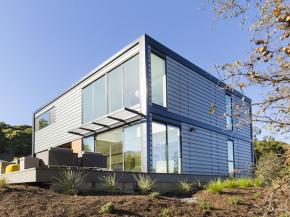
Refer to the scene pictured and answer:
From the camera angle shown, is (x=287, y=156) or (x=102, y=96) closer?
(x=287, y=156)

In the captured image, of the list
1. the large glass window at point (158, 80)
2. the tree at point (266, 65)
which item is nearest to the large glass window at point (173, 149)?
the large glass window at point (158, 80)

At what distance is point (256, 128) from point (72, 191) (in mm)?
5453

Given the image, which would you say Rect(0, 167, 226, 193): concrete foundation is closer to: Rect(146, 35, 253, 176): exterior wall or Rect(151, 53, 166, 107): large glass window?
Rect(146, 35, 253, 176): exterior wall

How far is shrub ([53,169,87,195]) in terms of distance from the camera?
28.4 feet

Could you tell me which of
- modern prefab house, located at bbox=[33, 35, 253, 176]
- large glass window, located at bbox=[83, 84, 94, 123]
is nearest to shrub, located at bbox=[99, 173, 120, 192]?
modern prefab house, located at bbox=[33, 35, 253, 176]

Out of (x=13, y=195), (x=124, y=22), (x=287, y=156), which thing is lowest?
(x=13, y=195)

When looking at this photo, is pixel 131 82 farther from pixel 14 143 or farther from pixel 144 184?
pixel 14 143

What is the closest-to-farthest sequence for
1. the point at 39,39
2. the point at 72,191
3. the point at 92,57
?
the point at 72,191 → the point at 39,39 → the point at 92,57

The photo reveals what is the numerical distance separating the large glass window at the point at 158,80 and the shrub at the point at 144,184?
10.9 feet

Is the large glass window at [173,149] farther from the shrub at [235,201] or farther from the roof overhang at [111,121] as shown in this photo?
the shrub at [235,201]

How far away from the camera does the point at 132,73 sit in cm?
1352

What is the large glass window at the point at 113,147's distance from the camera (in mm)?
13980

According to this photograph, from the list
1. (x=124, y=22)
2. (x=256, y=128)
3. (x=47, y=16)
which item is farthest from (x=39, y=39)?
(x=256, y=128)

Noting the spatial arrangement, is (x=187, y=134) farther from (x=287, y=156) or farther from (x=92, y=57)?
(x=287, y=156)
